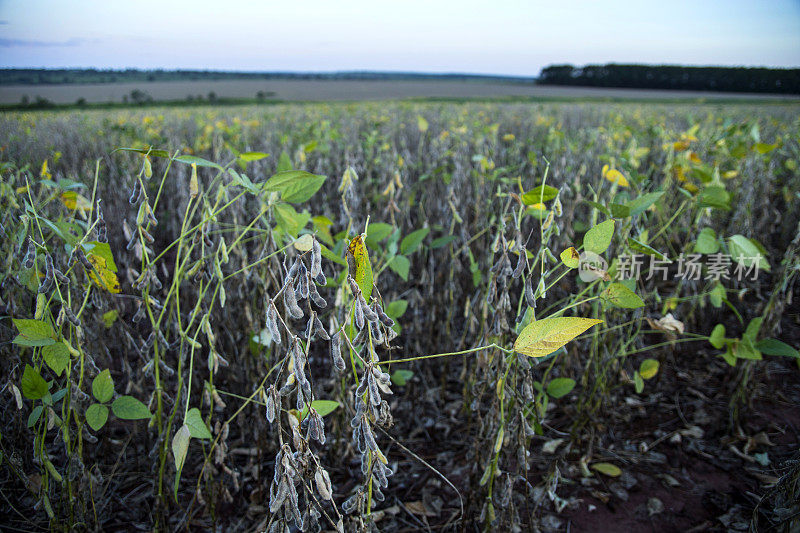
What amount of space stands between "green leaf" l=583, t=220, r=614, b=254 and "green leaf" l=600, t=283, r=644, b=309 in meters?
0.11

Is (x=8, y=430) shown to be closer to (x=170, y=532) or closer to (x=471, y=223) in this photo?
→ (x=170, y=532)

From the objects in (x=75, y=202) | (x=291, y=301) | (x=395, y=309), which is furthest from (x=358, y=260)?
(x=75, y=202)

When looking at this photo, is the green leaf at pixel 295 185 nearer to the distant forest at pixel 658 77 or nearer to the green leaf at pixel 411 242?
the green leaf at pixel 411 242

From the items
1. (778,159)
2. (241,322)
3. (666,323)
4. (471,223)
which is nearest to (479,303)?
(666,323)

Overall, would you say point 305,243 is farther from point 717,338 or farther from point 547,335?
point 717,338

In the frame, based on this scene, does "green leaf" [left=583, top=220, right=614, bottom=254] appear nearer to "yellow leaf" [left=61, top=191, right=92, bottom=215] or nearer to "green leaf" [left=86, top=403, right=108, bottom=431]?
"green leaf" [left=86, top=403, right=108, bottom=431]

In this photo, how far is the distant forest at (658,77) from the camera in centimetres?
3322

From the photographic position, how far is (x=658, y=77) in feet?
127

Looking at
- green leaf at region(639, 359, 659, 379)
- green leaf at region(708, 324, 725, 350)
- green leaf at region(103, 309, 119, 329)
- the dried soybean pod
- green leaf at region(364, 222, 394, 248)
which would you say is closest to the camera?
the dried soybean pod

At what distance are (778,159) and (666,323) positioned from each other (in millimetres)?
4646

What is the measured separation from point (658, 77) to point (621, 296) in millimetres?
45733

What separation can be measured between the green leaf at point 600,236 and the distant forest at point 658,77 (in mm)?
38936

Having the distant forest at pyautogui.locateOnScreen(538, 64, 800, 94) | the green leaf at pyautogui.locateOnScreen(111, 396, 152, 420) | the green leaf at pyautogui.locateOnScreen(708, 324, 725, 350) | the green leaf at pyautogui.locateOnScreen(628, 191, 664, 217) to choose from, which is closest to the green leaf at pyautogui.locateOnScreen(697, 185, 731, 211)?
the green leaf at pyautogui.locateOnScreen(628, 191, 664, 217)

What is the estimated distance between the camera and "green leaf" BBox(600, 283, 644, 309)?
3.36 ft
